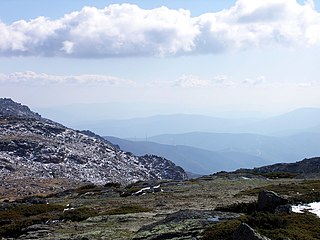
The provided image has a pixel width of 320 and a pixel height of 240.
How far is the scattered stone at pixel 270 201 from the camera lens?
82.0 ft

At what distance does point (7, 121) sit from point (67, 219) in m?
169

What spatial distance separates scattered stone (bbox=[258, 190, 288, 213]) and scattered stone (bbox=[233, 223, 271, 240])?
26.4 ft

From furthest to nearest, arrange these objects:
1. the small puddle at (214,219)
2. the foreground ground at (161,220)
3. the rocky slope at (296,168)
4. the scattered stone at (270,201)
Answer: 1. the rocky slope at (296,168)
2. the scattered stone at (270,201)
3. the small puddle at (214,219)
4. the foreground ground at (161,220)

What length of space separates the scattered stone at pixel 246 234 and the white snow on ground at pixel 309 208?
9938mm

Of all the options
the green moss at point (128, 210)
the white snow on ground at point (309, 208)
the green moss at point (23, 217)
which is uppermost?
the white snow on ground at point (309, 208)

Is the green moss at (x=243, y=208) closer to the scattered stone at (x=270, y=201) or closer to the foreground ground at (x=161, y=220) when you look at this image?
the foreground ground at (x=161, y=220)

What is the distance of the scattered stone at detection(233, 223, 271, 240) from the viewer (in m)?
16.8

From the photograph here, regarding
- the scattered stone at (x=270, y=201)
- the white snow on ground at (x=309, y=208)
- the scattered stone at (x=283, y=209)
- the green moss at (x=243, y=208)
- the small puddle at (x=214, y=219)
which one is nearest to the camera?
the small puddle at (x=214, y=219)

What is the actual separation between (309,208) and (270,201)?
3901 mm

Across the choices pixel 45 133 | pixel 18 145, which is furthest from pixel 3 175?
pixel 45 133

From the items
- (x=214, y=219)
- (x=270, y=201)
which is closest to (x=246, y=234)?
(x=214, y=219)

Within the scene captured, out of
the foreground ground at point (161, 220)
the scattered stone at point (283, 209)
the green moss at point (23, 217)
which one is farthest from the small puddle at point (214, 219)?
the green moss at point (23, 217)

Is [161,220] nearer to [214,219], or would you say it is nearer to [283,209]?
[214,219]

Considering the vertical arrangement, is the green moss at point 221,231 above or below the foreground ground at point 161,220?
above
